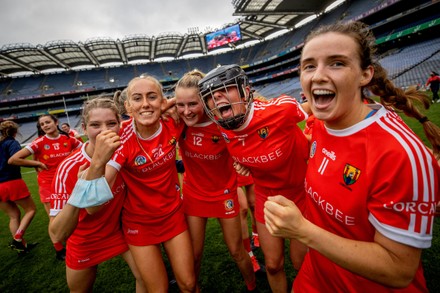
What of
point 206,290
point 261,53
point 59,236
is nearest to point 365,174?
point 59,236

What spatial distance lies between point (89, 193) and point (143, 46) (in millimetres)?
41233

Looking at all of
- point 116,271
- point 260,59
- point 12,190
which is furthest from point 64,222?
point 260,59

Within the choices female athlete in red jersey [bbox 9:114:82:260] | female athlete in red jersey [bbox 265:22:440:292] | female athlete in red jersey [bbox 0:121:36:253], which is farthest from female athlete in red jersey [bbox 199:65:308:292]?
female athlete in red jersey [bbox 0:121:36:253]

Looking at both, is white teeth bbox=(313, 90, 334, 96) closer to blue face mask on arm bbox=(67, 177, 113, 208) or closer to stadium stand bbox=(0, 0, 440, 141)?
blue face mask on arm bbox=(67, 177, 113, 208)

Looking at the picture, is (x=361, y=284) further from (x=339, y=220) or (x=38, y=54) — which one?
(x=38, y=54)

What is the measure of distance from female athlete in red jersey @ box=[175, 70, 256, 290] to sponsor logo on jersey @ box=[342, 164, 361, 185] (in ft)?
5.08

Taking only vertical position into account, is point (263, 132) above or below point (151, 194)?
above

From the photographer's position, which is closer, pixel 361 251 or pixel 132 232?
pixel 361 251

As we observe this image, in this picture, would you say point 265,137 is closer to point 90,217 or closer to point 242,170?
point 242,170

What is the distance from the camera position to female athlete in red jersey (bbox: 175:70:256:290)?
2.59 m

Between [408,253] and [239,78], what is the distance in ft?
5.60

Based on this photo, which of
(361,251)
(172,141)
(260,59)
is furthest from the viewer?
(260,59)

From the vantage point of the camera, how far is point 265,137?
2.21m

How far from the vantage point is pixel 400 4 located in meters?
24.3
